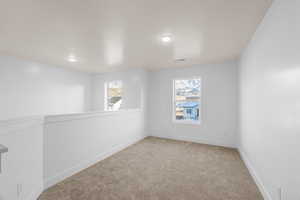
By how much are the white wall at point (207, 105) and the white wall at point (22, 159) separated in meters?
3.45

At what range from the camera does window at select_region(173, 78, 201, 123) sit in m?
4.23

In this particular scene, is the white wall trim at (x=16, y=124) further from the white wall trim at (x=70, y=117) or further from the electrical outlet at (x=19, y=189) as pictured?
the electrical outlet at (x=19, y=189)

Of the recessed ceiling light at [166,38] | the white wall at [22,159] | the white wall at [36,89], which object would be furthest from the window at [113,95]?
the white wall at [22,159]

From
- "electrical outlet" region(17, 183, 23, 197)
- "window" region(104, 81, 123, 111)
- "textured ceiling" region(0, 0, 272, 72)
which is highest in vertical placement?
"textured ceiling" region(0, 0, 272, 72)

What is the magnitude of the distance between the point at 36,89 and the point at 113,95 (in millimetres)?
2409

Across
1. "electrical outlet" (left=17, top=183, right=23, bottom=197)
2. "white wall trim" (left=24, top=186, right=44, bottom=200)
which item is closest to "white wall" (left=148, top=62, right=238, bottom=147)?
"white wall trim" (left=24, top=186, right=44, bottom=200)

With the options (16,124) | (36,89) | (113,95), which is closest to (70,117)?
(16,124)

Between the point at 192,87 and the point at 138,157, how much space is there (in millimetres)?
2775

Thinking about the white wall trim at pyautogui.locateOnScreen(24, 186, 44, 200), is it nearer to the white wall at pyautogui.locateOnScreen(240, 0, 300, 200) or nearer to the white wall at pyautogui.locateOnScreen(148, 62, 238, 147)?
the white wall at pyautogui.locateOnScreen(240, 0, 300, 200)

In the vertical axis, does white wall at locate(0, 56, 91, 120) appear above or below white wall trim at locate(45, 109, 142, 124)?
above

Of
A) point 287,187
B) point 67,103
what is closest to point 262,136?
point 287,187

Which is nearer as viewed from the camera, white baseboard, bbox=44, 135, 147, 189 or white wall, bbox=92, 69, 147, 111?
white baseboard, bbox=44, 135, 147, 189

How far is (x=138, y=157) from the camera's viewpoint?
10.0ft

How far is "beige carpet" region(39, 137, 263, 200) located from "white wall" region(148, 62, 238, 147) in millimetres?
704
